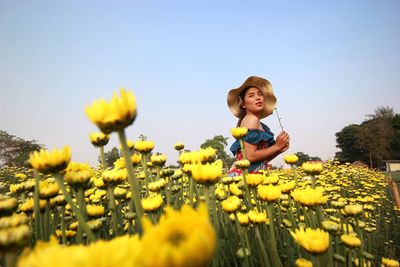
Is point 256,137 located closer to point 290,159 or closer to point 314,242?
point 290,159

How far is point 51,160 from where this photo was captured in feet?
3.56

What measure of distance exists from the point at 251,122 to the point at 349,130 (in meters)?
54.9

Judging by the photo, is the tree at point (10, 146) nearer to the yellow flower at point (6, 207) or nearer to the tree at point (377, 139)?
the yellow flower at point (6, 207)

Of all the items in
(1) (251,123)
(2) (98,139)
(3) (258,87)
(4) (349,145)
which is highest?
(3) (258,87)

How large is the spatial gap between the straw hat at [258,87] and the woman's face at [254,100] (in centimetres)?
14

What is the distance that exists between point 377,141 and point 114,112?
162 feet

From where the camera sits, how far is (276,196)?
1531mm

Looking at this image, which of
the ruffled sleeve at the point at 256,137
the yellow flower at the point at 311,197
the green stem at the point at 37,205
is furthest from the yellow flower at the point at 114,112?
the ruffled sleeve at the point at 256,137

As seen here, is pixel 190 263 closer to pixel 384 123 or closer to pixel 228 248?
pixel 228 248

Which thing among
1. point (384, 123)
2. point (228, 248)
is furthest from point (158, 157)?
point (384, 123)

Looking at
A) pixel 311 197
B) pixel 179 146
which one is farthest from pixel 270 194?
pixel 179 146

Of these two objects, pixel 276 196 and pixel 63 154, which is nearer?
pixel 63 154

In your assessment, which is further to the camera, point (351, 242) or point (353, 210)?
point (353, 210)

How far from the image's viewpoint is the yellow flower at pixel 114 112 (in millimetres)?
860
